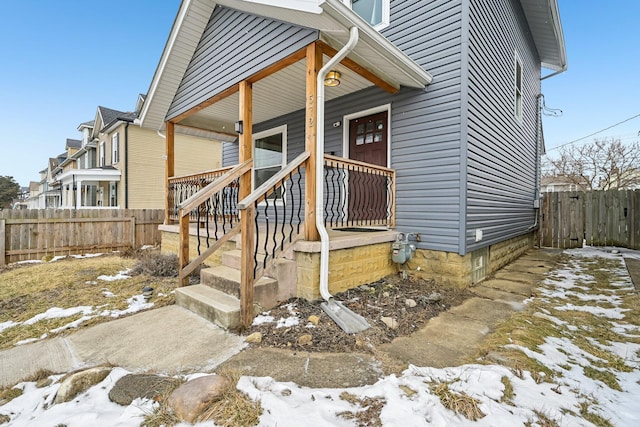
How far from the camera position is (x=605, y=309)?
3.54 meters

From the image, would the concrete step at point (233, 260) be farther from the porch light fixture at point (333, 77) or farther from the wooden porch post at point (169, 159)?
the wooden porch post at point (169, 159)

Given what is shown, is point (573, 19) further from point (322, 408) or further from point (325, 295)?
point (322, 408)

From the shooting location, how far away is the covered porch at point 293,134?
320 cm

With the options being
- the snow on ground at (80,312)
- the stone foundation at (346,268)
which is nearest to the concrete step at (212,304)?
the snow on ground at (80,312)

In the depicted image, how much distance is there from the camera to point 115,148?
14172 mm

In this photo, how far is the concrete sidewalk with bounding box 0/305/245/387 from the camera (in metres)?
2.21

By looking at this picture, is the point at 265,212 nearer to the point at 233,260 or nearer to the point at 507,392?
the point at 233,260

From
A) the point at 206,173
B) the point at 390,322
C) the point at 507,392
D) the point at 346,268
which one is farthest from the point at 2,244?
the point at 507,392

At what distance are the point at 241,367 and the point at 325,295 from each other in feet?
4.22

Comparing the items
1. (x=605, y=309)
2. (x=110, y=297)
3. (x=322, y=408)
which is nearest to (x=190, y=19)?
(x=110, y=297)

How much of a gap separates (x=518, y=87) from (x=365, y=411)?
8.11 meters

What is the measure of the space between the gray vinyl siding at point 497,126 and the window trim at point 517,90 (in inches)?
7.4

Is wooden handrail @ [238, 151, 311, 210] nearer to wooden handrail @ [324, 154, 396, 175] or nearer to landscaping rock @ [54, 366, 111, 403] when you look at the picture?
wooden handrail @ [324, 154, 396, 175]

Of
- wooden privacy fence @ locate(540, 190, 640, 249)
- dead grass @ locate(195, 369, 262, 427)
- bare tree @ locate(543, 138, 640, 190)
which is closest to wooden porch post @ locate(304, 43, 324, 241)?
dead grass @ locate(195, 369, 262, 427)
